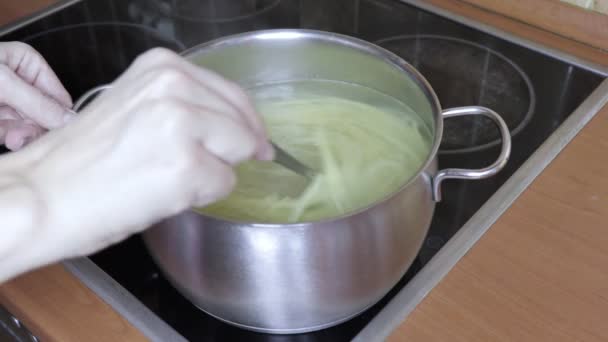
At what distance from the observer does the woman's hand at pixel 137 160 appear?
1.16 feet

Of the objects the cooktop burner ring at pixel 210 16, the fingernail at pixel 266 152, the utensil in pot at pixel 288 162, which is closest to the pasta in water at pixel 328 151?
the utensil in pot at pixel 288 162

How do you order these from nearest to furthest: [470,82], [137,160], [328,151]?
[137,160] → [328,151] → [470,82]

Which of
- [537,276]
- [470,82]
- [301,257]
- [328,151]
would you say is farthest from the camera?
[470,82]

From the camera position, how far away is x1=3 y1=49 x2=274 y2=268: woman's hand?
13.9 inches

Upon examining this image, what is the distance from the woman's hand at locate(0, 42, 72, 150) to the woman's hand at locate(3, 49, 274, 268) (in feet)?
0.64

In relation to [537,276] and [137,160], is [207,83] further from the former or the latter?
[537,276]

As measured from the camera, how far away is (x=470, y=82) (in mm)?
843

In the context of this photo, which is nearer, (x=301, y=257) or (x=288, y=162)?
(x=301, y=257)

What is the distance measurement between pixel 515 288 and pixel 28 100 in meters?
0.45

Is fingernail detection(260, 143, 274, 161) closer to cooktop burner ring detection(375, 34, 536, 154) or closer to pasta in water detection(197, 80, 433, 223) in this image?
pasta in water detection(197, 80, 433, 223)

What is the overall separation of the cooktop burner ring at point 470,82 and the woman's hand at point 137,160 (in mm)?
418

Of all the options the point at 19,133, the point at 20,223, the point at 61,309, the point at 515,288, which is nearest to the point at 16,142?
the point at 19,133

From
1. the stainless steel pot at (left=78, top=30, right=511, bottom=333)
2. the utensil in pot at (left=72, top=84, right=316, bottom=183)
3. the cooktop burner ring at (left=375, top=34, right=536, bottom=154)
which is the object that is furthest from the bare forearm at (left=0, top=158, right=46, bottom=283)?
the cooktop burner ring at (left=375, top=34, right=536, bottom=154)

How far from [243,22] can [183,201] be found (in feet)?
2.12
